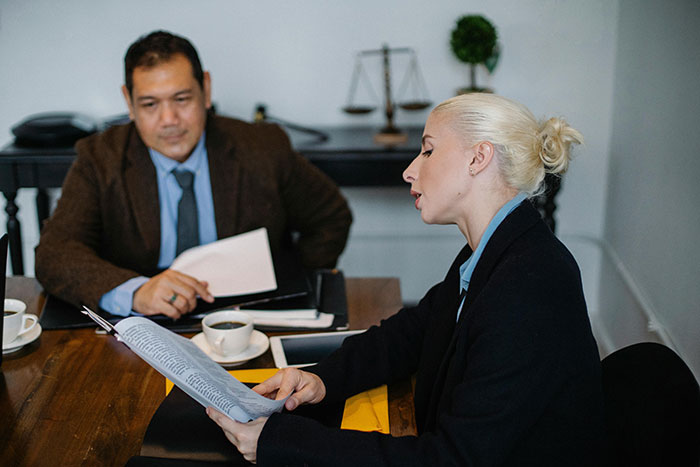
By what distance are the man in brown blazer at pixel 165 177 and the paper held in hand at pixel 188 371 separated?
0.73 m

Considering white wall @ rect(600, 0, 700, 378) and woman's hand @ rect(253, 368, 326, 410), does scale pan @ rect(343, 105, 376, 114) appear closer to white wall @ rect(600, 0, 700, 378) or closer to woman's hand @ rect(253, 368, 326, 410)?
white wall @ rect(600, 0, 700, 378)

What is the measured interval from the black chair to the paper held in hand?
1.71 feet

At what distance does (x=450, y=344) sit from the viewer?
1.11m

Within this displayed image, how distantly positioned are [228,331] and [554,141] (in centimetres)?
67

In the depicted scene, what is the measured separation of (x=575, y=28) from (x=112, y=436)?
2478 millimetres

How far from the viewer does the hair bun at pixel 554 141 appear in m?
1.17

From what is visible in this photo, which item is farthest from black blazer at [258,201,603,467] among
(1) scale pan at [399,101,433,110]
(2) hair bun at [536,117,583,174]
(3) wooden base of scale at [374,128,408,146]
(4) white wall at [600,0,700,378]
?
(1) scale pan at [399,101,433,110]

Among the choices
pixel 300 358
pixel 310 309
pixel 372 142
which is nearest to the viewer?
pixel 300 358

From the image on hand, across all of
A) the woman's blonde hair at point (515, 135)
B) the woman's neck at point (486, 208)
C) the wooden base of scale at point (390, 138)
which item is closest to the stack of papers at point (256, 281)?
the woman's neck at point (486, 208)

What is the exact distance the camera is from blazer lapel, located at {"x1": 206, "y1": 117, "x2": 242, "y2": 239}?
198 cm

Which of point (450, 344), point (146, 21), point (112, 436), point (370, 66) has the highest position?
→ point (146, 21)

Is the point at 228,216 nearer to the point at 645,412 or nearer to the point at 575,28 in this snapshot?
the point at 645,412

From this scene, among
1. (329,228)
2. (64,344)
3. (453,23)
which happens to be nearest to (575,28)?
(453,23)

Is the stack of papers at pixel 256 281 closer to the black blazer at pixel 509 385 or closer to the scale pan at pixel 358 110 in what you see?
the black blazer at pixel 509 385
